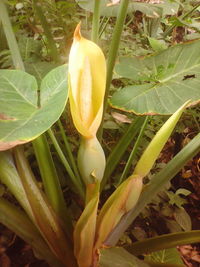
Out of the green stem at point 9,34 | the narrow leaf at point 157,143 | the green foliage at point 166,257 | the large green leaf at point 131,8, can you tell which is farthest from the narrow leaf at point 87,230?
the large green leaf at point 131,8

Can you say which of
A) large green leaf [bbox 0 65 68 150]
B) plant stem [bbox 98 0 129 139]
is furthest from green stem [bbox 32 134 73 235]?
plant stem [bbox 98 0 129 139]

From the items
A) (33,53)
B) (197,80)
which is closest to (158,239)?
(197,80)

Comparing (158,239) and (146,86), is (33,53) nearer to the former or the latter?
(146,86)

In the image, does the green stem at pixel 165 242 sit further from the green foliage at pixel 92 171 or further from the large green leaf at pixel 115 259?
the large green leaf at pixel 115 259

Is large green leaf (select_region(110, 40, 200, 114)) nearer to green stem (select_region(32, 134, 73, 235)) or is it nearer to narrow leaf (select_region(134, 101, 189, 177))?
narrow leaf (select_region(134, 101, 189, 177))

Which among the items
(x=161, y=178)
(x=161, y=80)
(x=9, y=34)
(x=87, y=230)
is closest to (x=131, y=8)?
(x=161, y=80)
